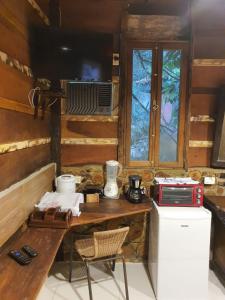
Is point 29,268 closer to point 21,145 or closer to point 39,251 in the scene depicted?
point 39,251

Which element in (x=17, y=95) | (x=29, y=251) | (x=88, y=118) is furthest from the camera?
(x=88, y=118)

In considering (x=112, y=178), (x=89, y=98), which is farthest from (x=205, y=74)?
(x=112, y=178)

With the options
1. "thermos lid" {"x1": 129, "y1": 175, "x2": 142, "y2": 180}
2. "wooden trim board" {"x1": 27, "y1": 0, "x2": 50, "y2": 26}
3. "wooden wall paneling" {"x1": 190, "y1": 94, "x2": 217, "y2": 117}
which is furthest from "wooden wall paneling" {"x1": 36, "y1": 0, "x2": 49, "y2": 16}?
"thermos lid" {"x1": 129, "y1": 175, "x2": 142, "y2": 180}

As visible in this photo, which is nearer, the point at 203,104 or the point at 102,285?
the point at 102,285

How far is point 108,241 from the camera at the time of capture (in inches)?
93.0

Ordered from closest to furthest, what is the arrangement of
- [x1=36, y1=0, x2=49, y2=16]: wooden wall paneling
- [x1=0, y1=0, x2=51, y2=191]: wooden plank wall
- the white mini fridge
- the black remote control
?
the black remote control, [x1=0, y1=0, x2=51, y2=191]: wooden plank wall, the white mini fridge, [x1=36, y1=0, x2=49, y2=16]: wooden wall paneling

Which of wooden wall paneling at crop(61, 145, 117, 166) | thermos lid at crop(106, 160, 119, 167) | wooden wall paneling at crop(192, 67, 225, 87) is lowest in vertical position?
→ thermos lid at crop(106, 160, 119, 167)

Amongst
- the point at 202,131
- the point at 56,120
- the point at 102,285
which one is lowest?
the point at 102,285

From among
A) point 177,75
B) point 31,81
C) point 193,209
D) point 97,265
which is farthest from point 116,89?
point 97,265

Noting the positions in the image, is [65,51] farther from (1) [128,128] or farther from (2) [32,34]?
(1) [128,128]

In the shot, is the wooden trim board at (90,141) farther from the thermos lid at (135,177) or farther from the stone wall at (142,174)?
the thermos lid at (135,177)

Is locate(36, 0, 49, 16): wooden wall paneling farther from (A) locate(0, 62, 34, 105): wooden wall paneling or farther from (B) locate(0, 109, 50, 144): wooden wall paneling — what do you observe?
(B) locate(0, 109, 50, 144): wooden wall paneling

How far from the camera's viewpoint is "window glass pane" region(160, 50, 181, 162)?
3158 mm

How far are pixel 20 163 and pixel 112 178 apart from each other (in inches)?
45.3
